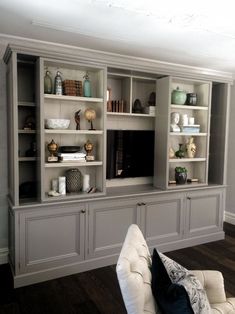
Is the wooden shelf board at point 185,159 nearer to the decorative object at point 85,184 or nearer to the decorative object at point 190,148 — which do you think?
the decorative object at point 190,148

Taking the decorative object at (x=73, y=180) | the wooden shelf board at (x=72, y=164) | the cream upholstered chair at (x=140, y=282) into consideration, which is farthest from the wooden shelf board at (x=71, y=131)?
the cream upholstered chair at (x=140, y=282)

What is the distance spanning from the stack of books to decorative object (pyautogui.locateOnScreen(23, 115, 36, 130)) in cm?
40

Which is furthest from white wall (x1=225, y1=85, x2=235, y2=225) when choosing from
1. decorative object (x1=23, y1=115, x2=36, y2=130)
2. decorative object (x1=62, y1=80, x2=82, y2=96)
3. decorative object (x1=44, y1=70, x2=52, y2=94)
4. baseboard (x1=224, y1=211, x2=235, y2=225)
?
decorative object (x1=23, y1=115, x2=36, y2=130)

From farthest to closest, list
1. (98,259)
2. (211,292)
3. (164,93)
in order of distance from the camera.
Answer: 1. (164,93)
2. (98,259)
3. (211,292)

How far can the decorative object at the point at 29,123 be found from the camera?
116 inches

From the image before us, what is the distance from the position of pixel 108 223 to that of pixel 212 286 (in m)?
1.51

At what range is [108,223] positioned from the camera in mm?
3174

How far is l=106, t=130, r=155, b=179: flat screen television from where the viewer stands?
11.5ft

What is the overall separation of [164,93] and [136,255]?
2445 mm

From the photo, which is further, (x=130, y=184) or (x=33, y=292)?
(x=130, y=184)

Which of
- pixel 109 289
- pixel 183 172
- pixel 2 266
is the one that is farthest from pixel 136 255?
pixel 183 172

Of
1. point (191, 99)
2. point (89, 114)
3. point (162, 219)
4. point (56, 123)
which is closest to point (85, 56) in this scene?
point (89, 114)

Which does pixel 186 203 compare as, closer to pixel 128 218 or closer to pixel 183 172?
pixel 183 172

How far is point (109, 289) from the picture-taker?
2.73 m
